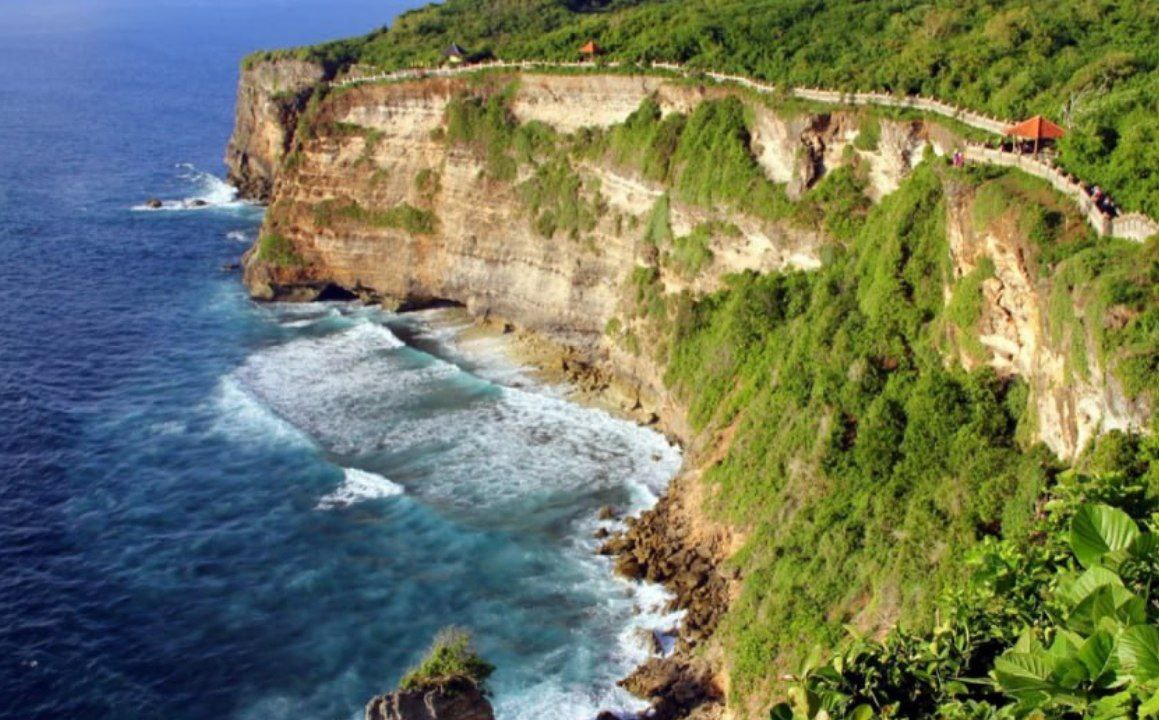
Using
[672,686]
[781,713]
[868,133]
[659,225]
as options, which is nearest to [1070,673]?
[781,713]

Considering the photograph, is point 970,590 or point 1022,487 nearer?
point 970,590

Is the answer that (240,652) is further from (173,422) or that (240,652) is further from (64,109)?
(64,109)

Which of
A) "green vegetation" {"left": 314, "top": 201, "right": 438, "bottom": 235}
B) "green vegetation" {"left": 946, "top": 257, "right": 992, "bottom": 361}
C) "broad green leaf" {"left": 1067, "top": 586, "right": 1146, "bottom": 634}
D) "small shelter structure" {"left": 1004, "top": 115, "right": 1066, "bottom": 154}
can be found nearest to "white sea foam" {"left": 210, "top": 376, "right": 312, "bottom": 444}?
"green vegetation" {"left": 314, "top": 201, "right": 438, "bottom": 235}

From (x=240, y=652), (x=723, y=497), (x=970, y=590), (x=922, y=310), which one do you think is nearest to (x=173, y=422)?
(x=240, y=652)

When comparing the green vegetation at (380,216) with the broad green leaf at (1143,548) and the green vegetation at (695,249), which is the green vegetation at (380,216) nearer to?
the green vegetation at (695,249)

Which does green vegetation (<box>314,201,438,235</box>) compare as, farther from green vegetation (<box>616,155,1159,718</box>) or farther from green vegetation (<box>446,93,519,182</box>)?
green vegetation (<box>616,155,1159,718</box>)

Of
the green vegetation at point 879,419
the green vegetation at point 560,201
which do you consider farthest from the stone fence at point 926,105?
the green vegetation at point 560,201
